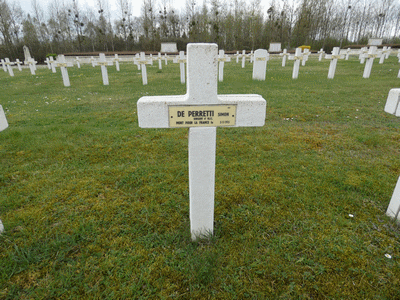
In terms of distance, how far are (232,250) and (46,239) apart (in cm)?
174

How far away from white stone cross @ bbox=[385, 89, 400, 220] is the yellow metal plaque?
4.89 ft

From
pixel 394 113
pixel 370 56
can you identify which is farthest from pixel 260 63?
pixel 394 113

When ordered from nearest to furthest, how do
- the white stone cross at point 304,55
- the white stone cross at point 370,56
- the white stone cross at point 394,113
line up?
the white stone cross at point 394,113, the white stone cross at point 370,56, the white stone cross at point 304,55

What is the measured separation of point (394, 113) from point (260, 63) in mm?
10642

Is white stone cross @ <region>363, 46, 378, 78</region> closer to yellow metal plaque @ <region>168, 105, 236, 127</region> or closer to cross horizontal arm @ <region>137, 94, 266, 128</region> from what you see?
cross horizontal arm @ <region>137, 94, 266, 128</region>

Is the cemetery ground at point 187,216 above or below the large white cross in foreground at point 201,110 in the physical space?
below

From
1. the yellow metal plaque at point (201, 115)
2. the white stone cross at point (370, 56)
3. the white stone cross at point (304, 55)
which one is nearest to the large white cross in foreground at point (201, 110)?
the yellow metal plaque at point (201, 115)

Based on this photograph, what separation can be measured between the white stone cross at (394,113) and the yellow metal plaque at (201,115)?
1.49m

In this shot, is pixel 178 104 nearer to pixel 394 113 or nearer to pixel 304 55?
pixel 394 113

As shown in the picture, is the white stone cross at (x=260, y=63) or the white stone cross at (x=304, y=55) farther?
the white stone cross at (x=304, y=55)

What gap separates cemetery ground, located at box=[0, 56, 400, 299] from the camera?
70.1 inches

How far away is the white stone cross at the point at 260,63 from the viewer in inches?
452

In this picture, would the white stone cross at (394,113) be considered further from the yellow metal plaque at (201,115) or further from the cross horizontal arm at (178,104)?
the yellow metal plaque at (201,115)

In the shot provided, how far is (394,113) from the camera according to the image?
6.89 ft
